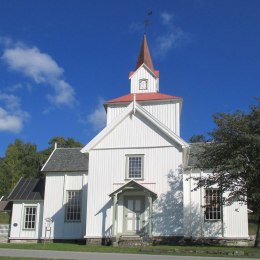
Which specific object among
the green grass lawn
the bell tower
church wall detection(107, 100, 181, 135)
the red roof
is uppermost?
the bell tower

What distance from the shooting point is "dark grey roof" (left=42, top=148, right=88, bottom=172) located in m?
30.5

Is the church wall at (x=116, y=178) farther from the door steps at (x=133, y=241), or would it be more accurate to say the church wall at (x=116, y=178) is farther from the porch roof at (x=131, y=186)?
the door steps at (x=133, y=241)

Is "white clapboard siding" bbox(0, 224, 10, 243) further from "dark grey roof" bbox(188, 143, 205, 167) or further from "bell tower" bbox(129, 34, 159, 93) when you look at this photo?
"bell tower" bbox(129, 34, 159, 93)

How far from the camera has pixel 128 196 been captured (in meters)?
25.2

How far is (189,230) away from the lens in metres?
27.6

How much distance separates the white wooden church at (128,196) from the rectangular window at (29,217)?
7cm

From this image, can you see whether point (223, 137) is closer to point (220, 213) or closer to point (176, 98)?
point (220, 213)

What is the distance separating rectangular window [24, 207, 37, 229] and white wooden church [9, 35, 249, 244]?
0.07m

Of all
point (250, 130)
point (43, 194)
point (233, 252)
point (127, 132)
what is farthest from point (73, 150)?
point (233, 252)

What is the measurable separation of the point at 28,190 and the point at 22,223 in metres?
2.59

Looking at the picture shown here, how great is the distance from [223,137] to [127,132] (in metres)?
6.40

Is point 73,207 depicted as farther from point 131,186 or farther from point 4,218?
point 4,218

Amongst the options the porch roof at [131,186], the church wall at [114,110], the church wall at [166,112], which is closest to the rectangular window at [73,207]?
the porch roof at [131,186]

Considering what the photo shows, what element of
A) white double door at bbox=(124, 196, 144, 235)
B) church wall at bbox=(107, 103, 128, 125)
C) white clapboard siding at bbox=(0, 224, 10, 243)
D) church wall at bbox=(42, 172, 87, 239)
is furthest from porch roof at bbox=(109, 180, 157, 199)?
white clapboard siding at bbox=(0, 224, 10, 243)
